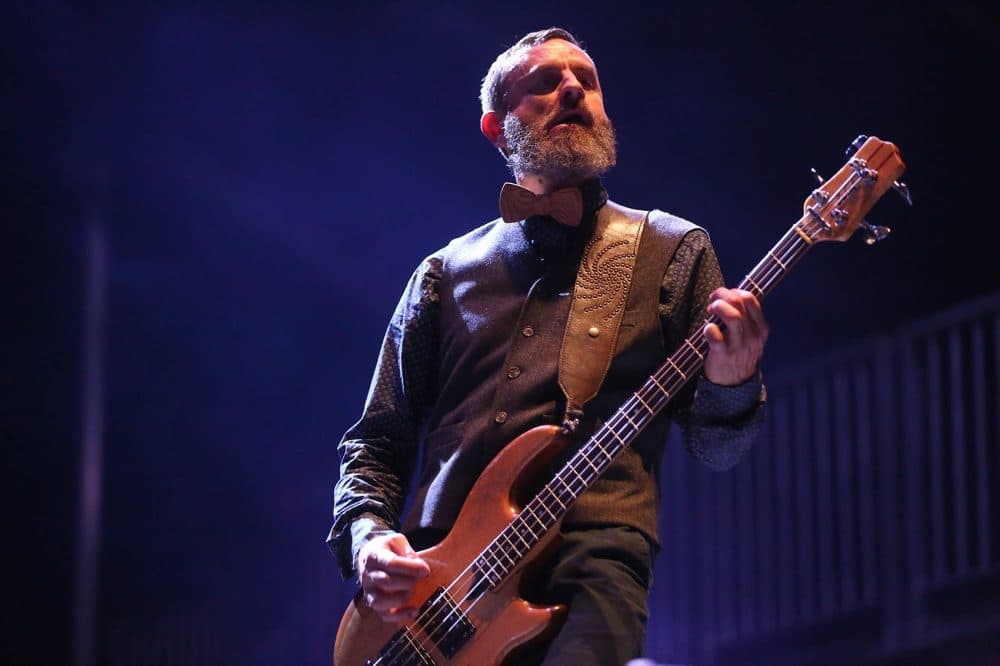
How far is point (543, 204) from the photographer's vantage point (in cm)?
282

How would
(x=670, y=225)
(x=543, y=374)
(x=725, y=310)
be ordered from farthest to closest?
1. (x=670, y=225)
2. (x=543, y=374)
3. (x=725, y=310)

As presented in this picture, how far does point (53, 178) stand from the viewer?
6.24 metres

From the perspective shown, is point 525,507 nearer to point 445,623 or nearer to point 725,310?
point 445,623

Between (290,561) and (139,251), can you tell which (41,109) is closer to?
(139,251)

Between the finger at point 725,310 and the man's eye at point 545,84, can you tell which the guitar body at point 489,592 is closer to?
the finger at point 725,310

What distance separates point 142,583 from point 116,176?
7.58 feet

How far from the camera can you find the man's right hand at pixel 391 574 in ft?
8.02

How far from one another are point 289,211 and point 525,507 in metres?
→ 4.48

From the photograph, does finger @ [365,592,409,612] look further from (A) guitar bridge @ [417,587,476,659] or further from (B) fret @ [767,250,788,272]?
(B) fret @ [767,250,788,272]

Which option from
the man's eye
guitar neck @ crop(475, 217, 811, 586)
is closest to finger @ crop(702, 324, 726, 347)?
guitar neck @ crop(475, 217, 811, 586)

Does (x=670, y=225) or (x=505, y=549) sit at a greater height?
(x=670, y=225)

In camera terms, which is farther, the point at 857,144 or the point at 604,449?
the point at 857,144

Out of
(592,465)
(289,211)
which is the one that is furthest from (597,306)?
(289,211)

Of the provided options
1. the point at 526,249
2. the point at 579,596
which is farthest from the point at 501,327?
the point at 579,596
